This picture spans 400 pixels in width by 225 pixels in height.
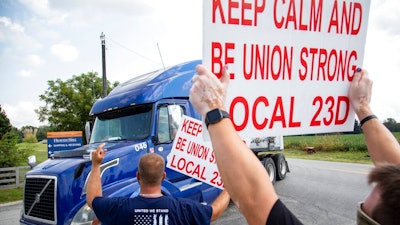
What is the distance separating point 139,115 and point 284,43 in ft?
12.1

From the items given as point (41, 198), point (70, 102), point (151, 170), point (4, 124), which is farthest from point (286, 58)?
point (4, 124)

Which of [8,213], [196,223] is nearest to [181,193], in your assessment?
[196,223]

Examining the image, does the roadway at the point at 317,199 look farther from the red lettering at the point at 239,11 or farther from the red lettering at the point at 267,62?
the red lettering at the point at 239,11

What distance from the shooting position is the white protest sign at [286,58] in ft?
5.16

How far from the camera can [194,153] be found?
123 inches

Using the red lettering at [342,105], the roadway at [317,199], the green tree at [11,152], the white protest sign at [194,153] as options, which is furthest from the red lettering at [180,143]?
the green tree at [11,152]

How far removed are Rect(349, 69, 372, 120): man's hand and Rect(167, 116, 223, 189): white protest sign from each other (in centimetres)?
161

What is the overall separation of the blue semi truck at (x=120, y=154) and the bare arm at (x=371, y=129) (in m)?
3.29

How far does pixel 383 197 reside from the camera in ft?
3.13

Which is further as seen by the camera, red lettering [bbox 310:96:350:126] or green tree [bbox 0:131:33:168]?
green tree [bbox 0:131:33:168]

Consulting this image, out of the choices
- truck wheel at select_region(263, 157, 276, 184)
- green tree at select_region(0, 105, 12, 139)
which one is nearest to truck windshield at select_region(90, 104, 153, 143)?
truck wheel at select_region(263, 157, 276, 184)

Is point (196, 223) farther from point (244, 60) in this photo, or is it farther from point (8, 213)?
point (8, 213)

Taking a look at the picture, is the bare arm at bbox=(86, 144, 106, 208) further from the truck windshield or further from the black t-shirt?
the truck windshield

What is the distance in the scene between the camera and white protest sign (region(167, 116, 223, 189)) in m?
3.10
